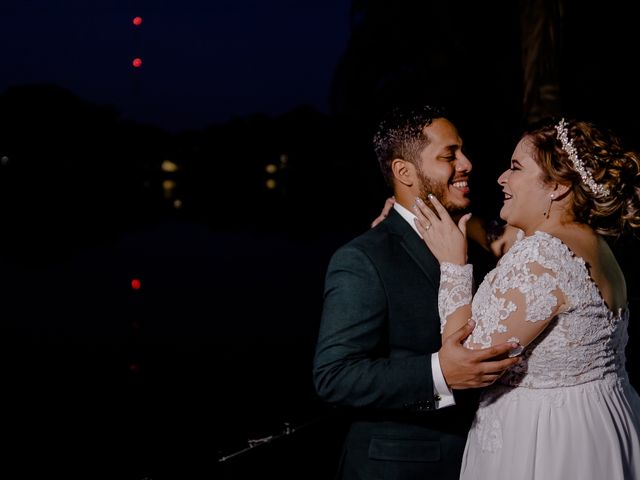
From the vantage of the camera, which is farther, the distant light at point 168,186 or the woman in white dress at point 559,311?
the distant light at point 168,186

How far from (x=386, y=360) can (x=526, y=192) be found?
0.67 metres

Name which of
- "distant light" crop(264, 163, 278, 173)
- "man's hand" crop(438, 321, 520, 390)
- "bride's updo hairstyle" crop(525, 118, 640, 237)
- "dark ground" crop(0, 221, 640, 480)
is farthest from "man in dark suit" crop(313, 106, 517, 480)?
"distant light" crop(264, 163, 278, 173)

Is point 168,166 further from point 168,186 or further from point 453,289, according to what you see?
→ point 453,289

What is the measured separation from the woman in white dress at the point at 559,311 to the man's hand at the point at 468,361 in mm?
37

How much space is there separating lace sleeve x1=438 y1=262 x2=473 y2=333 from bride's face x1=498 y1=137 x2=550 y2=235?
254 mm

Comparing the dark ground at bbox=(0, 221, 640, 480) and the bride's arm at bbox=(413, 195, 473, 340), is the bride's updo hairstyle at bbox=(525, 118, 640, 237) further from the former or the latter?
the dark ground at bbox=(0, 221, 640, 480)

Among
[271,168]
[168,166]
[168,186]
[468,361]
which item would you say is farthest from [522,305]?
[168,186]

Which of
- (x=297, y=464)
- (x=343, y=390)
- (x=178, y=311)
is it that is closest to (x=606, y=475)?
(x=343, y=390)

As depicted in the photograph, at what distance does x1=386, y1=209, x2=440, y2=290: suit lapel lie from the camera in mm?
1936

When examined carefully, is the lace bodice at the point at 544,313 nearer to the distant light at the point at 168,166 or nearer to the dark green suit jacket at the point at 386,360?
the dark green suit jacket at the point at 386,360

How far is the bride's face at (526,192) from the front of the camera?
1.87 m

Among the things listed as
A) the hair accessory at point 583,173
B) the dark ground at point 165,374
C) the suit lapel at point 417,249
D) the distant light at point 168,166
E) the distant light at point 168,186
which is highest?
the distant light at point 168,166

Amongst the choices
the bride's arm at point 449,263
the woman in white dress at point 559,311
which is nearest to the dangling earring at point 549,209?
the woman in white dress at point 559,311

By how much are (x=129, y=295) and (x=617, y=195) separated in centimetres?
1275
